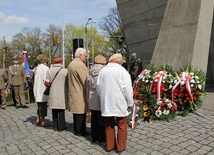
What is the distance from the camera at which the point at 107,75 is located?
4691 mm

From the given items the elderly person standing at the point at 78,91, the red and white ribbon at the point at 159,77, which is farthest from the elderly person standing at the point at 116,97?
the red and white ribbon at the point at 159,77

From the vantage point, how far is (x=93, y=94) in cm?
529

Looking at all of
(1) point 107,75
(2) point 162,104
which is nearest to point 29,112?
(2) point 162,104

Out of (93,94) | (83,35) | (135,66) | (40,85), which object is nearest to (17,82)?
(40,85)

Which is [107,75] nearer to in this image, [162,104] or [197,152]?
[197,152]

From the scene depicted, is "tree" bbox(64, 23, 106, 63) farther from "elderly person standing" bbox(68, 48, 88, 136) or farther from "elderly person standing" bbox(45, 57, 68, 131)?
"elderly person standing" bbox(68, 48, 88, 136)

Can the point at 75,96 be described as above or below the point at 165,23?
below

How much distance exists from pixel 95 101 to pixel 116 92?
768 mm

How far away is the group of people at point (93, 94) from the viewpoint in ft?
15.2

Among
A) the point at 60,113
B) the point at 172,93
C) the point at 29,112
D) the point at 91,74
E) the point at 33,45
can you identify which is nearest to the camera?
the point at 91,74

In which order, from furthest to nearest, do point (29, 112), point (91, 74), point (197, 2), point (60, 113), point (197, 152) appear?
A: point (29, 112)
point (197, 2)
point (60, 113)
point (91, 74)
point (197, 152)

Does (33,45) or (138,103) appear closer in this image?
(138,103)

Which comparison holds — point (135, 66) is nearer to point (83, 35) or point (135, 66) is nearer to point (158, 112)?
point (158, 112)

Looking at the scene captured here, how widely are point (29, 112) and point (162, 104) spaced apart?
4.80 meters
